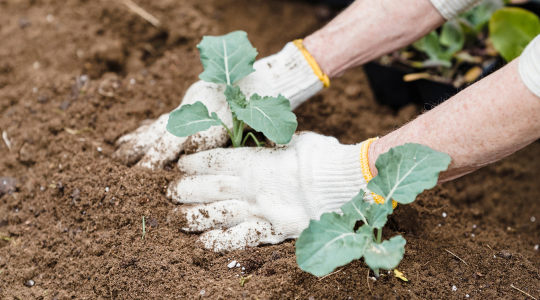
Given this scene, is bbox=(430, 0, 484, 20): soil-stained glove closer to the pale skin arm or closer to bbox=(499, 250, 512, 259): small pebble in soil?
the pale skin arm

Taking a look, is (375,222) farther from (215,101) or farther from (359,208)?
(215,101)

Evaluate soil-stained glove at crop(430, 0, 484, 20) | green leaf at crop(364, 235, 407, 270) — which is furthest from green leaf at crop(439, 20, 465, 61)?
green leaf at crop(364, 235, 407, 270)

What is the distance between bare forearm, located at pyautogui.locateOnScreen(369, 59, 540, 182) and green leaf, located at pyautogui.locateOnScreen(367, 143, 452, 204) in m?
0.08

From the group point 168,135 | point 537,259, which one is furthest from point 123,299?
point 537,259

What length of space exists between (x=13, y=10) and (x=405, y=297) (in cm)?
294

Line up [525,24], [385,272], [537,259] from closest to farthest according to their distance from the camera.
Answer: [385,272], [537,259], [525,24]

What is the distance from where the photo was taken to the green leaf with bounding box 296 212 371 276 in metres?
1.12

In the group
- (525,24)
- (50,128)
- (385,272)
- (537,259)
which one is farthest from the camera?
(525,24)

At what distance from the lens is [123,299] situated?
4.46 feet

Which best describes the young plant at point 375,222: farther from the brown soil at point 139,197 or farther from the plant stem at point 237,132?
the plant stem at point 237,132

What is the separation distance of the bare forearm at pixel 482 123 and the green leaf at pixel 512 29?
1071mm

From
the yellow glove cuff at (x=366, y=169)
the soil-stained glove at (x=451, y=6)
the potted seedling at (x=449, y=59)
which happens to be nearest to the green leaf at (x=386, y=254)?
the yellow glove cuff at (x=366, y=169)

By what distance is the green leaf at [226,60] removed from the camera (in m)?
1.66

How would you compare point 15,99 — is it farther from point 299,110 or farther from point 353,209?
point 353,209
